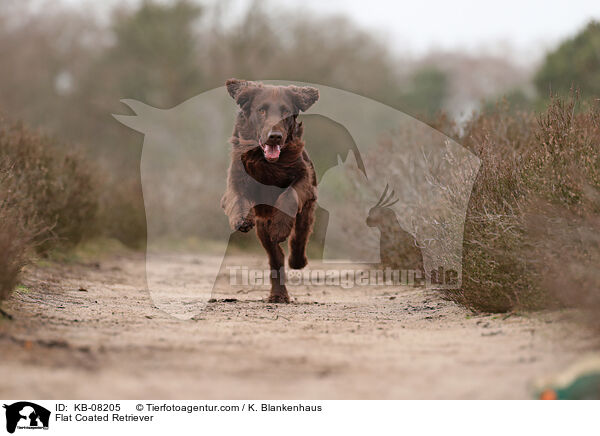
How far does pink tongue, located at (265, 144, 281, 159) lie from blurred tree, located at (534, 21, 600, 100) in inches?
369

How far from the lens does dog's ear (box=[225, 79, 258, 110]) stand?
660 cm

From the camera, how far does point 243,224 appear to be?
20.2ft

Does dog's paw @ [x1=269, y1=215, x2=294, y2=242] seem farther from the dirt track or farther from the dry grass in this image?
the dry grass

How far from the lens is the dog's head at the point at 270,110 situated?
248 inches

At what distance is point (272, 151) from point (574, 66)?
1196 cm

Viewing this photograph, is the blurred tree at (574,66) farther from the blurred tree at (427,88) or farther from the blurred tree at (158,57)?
the blurred tree at (427,88)

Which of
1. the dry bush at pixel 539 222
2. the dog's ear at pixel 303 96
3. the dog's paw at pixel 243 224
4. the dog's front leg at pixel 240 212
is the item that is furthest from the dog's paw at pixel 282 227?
the dry bush at pixel 539 222

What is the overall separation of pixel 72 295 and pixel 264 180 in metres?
2.36

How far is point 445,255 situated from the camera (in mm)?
6613

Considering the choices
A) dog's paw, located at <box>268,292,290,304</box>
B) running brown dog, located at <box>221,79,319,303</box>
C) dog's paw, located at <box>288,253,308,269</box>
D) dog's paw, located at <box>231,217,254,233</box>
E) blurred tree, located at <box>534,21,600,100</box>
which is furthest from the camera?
blurred tree, located at <box>534,21,600,100</box>

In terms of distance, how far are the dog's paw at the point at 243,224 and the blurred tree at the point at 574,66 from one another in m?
9.80
